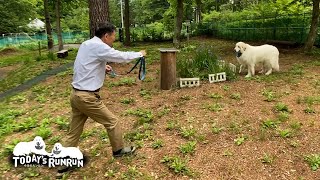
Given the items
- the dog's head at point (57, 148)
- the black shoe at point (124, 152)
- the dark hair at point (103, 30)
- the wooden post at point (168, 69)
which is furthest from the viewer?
the wooden post at point (168, 69)

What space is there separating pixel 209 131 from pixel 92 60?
2038 mm

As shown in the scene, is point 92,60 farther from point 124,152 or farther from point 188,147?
point 188,147

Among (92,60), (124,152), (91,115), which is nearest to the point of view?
(92,60)

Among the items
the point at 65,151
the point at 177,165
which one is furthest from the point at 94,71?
the point at 177,165

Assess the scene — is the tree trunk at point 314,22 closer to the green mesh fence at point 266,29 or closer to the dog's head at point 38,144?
the green mesh fence at point 266,29

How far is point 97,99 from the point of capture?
3.47 metres

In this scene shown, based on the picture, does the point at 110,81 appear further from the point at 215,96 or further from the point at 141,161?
the point at 141,161

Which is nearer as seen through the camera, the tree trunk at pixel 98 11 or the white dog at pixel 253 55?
the white dog at pixel 253 55

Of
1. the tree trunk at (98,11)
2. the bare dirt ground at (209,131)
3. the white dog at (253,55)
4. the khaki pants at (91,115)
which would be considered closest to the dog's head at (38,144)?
the bare dirt ground at (209,131)

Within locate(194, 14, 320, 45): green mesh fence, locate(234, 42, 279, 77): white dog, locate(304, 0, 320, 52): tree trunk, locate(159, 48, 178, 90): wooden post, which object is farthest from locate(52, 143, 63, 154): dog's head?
locate(194, 14, 320, 45): green mesh fence

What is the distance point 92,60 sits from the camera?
3348mm

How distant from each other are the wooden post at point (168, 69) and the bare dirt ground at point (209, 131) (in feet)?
0.68

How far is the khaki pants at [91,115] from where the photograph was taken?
11.1 feet

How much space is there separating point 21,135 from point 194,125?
9.23 feet
